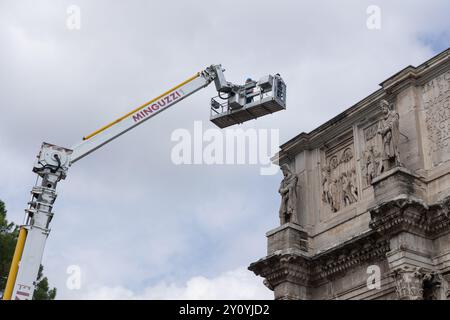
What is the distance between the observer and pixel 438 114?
59.7 feet

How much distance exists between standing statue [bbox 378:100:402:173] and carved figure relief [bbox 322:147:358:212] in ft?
5.82

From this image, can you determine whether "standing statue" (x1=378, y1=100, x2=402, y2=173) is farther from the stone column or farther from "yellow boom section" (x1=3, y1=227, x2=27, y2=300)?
"yellow boom section" (x1=3, y1=227, x2=27, y2=300)

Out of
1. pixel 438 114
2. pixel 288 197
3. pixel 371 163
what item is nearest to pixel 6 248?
pixel 288 197

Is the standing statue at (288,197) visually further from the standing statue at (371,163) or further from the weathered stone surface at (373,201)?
the standing statue at (371,163)

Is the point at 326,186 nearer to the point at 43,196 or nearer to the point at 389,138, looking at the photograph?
the point at 389,138

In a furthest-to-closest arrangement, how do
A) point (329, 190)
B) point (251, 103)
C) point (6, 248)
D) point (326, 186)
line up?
1. point (6, 248)
2. point (326, 186)
3. point (329, 190)
4. point (251, 103)

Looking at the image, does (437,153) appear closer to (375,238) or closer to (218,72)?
(375,238)

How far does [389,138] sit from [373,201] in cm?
170

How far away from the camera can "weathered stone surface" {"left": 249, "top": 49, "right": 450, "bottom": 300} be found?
651 inches

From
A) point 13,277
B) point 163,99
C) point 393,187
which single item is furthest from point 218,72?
point 13,277

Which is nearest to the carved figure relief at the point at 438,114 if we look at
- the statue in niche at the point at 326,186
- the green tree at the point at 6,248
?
the statue in niche at the point at 326,186
